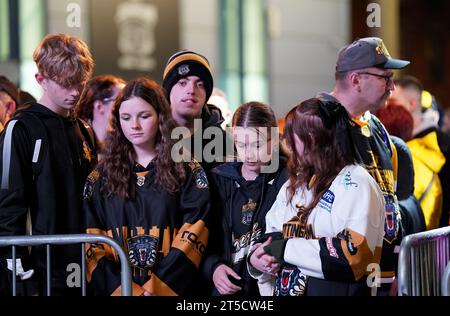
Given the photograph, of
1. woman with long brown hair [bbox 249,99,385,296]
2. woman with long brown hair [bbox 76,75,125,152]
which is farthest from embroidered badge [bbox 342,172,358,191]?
woman with long brown hair [bbox 76,75,125,152]

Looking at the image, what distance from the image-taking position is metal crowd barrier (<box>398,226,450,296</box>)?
422cm

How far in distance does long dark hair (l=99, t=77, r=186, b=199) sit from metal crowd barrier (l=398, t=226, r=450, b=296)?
1299 millimetres

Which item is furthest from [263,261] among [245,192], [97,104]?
[97,104]

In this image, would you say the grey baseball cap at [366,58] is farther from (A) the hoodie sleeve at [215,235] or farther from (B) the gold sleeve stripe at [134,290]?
(B) the gold sleeve stripe at [134,290]

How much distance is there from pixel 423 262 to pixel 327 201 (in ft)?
2.24

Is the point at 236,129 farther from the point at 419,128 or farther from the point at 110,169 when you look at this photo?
the point at 419,128

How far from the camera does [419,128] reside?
755 centimetres

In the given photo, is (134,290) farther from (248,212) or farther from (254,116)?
(254,116)

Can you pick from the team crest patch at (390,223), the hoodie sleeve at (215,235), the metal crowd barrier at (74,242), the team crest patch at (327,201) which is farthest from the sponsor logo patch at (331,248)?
the metal crowd barrier at (74,242)

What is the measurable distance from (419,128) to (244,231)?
3.30 metres

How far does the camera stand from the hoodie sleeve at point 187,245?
452cm

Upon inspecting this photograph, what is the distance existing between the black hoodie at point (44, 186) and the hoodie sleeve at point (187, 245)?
60 centimetres

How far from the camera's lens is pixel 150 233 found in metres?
4.58

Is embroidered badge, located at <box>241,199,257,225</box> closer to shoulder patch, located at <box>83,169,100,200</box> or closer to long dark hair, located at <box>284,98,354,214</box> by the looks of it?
long dark hair, located at <box>284,98,354,214</box>
